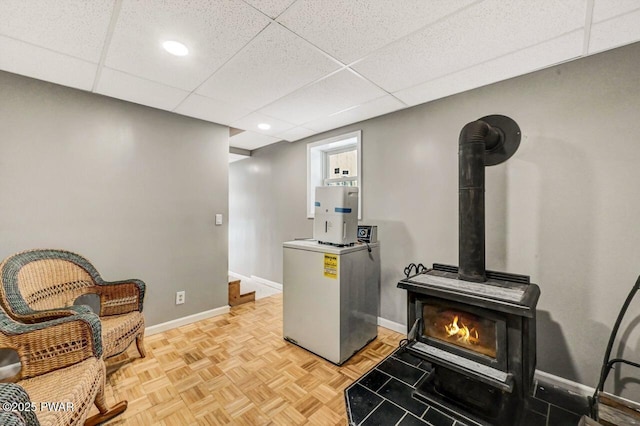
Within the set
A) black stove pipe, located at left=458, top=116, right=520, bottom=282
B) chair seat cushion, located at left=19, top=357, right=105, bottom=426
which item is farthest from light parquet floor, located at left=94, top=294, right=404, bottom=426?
black stove pipe, located at left=458, top=116, right=520, bottom=282

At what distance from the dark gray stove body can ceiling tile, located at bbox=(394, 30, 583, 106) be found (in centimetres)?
146

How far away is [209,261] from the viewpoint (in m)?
3.14

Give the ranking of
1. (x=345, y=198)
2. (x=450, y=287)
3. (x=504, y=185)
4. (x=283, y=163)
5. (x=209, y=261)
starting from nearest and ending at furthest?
1. (x=450, y=287)
2. (x=504, y=185)
3. (x=345, y=198)
4. (x=209, y=261)
5. (x=283, y=163)

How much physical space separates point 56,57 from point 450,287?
9.87ft

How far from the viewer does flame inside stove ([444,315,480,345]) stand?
62.5 inches

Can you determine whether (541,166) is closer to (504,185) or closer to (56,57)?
(504,185)

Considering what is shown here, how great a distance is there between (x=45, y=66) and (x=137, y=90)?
55cm

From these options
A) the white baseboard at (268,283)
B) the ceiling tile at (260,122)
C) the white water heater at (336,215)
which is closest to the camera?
the white water heater at (336,215)

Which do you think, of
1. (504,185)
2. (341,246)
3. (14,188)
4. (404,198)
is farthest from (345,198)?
(14,188)

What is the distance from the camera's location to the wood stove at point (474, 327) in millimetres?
1421

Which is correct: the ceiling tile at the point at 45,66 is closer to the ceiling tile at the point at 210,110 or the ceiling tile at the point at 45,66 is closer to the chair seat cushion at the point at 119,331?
the ceiling tile at the point at 210,110

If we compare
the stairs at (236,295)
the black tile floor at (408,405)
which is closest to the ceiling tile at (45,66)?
the stairs at (236,295)

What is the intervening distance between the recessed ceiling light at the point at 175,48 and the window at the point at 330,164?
193 cm

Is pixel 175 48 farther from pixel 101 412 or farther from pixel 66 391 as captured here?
pixel 101 412
